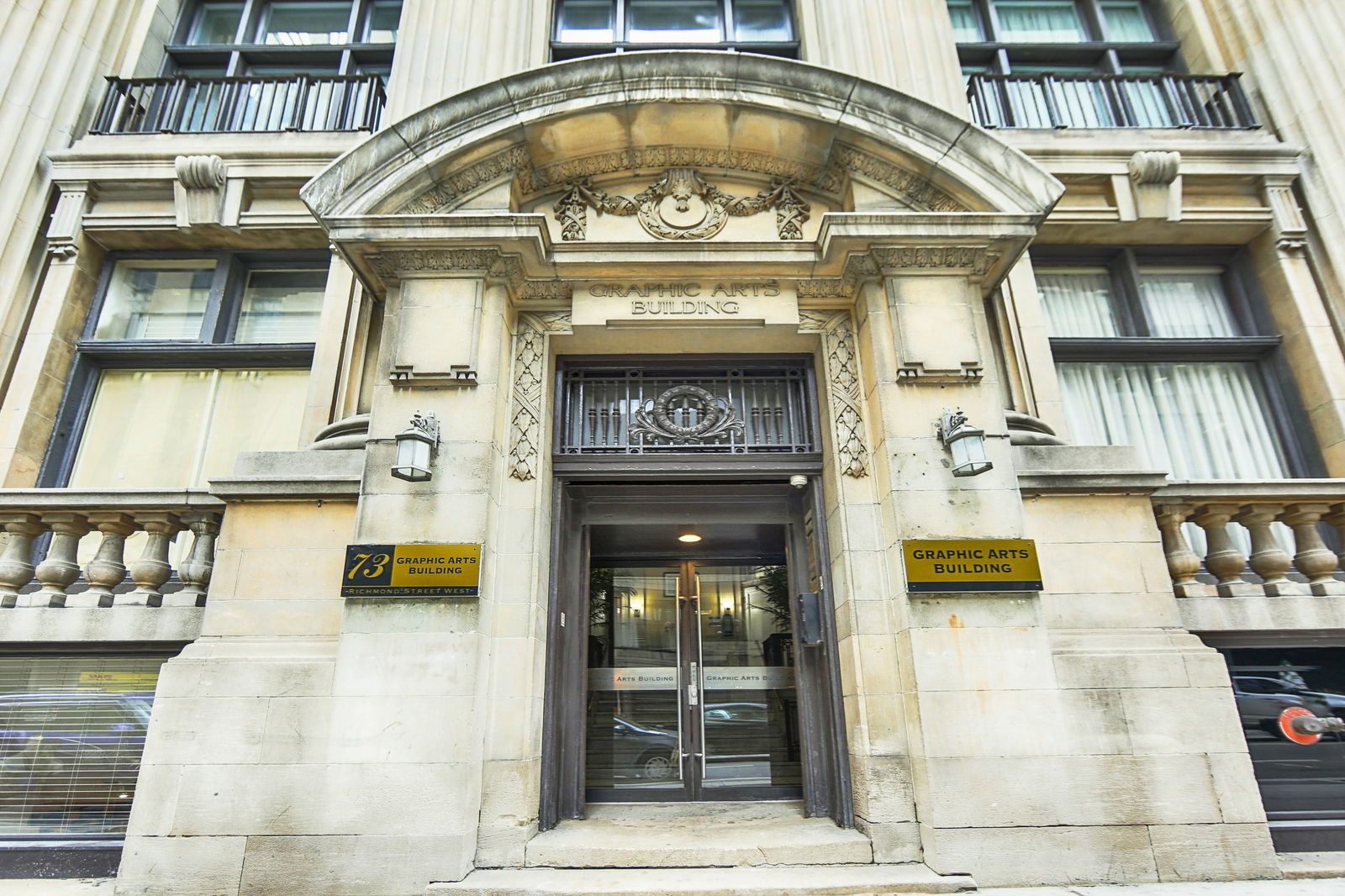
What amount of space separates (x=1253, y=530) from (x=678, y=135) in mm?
6580

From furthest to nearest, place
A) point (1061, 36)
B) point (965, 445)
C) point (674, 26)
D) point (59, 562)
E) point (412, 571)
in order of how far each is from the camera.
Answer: point (1061, 36) < point (674, 26) < point (59, 562) < point (965, 445) < point (412, 571)

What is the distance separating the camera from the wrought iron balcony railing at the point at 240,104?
9.13 m

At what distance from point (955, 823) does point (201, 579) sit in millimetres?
6521

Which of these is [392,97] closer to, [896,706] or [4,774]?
[4,774]

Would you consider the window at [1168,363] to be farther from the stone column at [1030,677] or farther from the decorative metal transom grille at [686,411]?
the decorative metal transom grille at [686,411]

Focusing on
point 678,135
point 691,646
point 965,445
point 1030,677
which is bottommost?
point 1030,677

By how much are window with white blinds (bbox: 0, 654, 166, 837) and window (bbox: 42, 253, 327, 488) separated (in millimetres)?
2212

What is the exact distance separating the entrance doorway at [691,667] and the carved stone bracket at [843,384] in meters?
1.57

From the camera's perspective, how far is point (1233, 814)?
507cm

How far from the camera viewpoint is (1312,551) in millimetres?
6367

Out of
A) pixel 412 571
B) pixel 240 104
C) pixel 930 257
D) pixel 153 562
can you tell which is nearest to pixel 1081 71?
pixel 930 257

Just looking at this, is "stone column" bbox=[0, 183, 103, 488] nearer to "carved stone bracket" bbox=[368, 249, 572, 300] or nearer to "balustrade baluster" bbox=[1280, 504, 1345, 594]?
"carved stone bracket" bbox=[368, 249, 572, 300]

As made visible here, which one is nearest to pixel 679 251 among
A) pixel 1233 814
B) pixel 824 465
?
pixel 824 465

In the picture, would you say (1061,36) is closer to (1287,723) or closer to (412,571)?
(1287,723)
